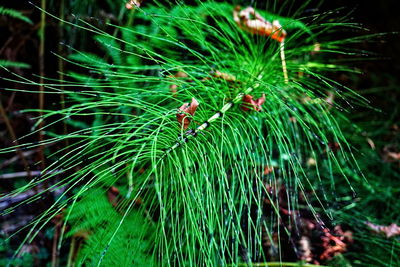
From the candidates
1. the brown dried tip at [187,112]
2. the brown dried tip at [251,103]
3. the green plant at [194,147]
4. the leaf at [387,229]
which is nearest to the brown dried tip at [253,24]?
the green plant at [194,147]

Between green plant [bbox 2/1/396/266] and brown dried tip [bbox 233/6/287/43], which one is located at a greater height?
brown dried tip [bbox 233/6/287/43]

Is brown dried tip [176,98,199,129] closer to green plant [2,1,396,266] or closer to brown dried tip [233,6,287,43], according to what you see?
green plant [2,1,396,266]

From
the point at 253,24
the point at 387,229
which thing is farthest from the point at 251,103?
the point at 387,229

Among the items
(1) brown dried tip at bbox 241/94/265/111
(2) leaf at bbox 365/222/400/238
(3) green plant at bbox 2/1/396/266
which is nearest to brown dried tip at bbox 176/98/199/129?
(3) green plant at bbox 2/1/396/266

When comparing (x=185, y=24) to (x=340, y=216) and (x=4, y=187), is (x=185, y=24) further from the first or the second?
(x=4, y=187)

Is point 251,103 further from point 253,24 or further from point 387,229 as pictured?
point 387,229

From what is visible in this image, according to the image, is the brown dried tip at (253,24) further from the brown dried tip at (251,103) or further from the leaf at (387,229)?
the leaf at (387,229)
